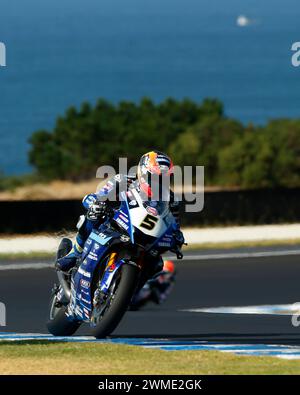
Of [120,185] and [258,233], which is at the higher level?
[120,185]

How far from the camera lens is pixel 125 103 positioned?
34969mm

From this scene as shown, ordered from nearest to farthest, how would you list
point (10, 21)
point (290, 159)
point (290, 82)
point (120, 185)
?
point (120, 185) < point (290, 159) < point (290, 82) < point (10, 21)

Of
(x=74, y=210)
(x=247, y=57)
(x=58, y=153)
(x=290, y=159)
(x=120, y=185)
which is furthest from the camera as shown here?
(x=247, y=57)

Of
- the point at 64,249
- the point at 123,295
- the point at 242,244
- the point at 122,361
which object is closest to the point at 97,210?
the point at 123,295

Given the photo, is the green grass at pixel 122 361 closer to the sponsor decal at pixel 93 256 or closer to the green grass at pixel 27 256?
the sponsor decal at pixel 93 256

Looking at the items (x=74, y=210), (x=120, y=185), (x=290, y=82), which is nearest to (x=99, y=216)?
(x=120, y=185)

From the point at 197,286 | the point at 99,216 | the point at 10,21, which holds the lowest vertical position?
the point at 197,286

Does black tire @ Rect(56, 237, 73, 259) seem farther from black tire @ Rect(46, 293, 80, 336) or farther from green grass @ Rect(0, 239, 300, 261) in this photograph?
green grass @ Rect(0, 239, 300, 261)

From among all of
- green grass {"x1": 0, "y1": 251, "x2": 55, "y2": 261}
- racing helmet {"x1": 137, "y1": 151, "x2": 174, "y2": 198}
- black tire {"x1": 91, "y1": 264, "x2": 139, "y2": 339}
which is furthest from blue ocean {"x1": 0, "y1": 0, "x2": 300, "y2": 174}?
→ black tire {"x1": 91, "y1": 264, "x2": 139, "y2": 339}

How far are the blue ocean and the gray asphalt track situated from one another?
44.6 metres

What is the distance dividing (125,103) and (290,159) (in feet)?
24.2

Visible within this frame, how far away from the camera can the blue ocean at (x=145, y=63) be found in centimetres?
9231

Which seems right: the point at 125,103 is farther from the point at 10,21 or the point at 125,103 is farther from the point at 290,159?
the point at 10,21

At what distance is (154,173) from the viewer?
10.3 m
